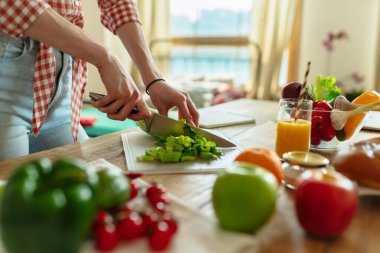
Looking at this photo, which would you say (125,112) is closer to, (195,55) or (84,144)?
(84,144)

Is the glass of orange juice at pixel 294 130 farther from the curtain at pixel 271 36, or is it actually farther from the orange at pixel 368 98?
the curtain at pixel 271 36

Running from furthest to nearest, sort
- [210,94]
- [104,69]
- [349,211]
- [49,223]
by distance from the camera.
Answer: [210,94] < [104,69] < [349,211] < [49,223]

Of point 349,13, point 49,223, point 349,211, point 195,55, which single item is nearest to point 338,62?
point 349,13

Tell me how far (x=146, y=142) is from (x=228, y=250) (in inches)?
24.1

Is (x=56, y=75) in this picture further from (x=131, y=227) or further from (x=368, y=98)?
(x=368, y=98)

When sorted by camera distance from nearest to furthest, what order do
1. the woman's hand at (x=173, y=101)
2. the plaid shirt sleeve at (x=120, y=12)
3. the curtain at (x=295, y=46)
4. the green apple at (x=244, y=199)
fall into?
the green apple at (x=244, y=199) → the woman's hand at (x=173, y=101) → the plaid shirt sleeve at (x=120, y=12) → the curtain at (x=295, y=46)

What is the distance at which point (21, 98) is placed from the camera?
104cm

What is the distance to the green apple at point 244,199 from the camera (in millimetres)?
502

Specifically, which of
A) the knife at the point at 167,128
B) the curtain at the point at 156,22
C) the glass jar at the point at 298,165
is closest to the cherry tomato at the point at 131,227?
the glass jar at the point at 298,165

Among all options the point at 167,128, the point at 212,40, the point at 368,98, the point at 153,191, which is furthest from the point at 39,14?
the point at 212,40

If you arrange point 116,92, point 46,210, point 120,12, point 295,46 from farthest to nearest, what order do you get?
point 295,46 → point 120,12 → point 116,92 → point 46,210

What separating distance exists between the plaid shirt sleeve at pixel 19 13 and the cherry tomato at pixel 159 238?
2.06 feet

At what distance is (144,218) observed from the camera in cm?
49

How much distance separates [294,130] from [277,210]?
0.34 meters
